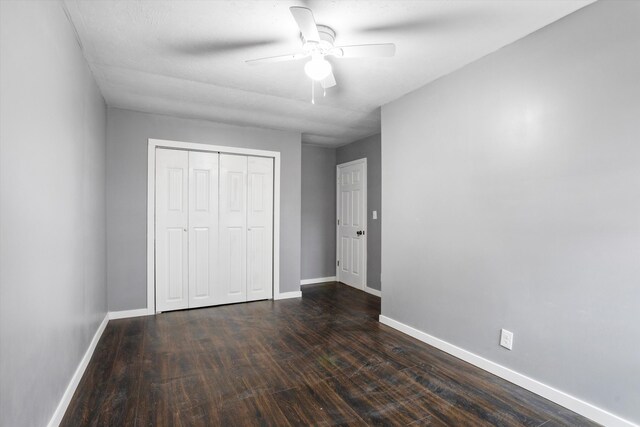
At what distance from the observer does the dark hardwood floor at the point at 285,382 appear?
184 cm

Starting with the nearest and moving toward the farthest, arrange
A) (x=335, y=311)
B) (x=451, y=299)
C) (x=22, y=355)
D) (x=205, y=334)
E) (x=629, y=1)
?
(x=22, y=355), (x=629, y=1), (x=451, y=299), (x=205, y=334), (x=335, y=311)

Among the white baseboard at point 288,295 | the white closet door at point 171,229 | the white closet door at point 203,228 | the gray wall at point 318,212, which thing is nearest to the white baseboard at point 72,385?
the white closet door at point 171,229

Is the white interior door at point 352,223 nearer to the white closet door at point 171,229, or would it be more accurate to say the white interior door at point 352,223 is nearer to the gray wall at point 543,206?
the gray wall at point 543,206

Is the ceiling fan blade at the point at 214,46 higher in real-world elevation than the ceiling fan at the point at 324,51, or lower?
higher

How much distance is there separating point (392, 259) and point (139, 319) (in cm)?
289

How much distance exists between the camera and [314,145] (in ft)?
17.6

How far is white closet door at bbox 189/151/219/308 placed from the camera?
392 centimetres

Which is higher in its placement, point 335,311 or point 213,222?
point 213,222

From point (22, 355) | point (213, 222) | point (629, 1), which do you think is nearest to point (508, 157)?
point (629, 1)

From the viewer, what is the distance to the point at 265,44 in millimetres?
2242

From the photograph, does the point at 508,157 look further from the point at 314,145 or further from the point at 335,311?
the point at 314,145

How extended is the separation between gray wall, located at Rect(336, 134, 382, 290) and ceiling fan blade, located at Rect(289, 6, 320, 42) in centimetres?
293

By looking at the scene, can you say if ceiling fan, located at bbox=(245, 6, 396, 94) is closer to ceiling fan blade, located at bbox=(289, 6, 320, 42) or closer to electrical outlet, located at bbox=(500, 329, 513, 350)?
ceiling fan blade, located at bbox=(289, 6, 320, 42)

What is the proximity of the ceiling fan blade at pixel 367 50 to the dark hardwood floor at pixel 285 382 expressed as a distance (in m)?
2.22
